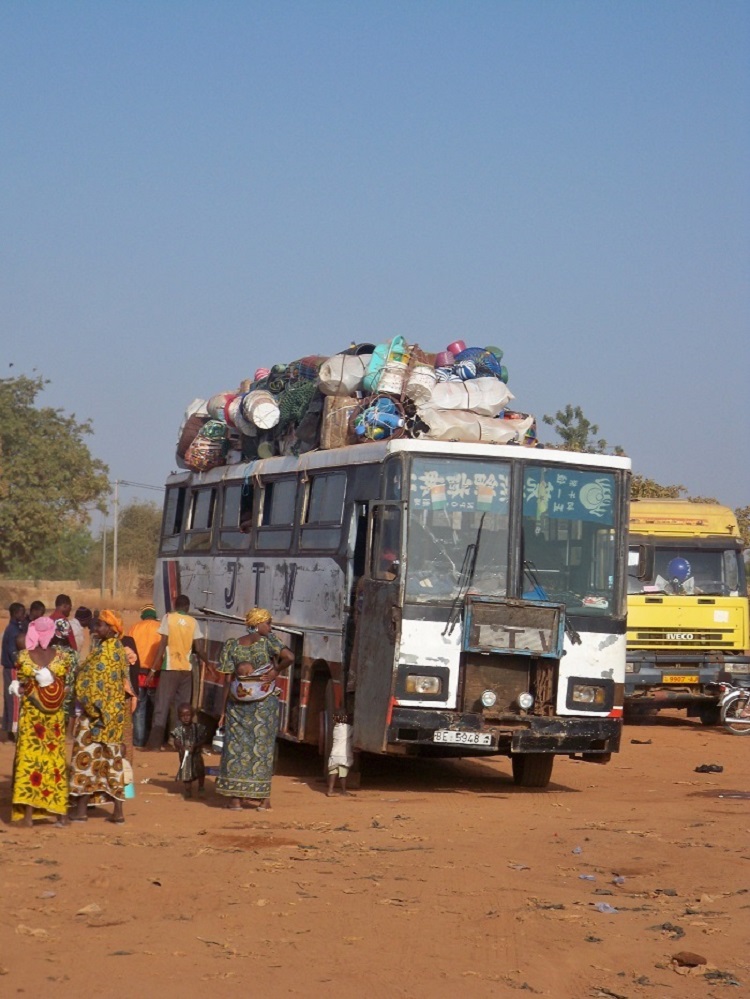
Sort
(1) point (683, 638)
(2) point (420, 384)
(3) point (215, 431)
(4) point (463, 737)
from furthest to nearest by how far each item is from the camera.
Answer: (1) point (683, 638) < (3) point (215, 431) < (2) point (420, 384) < (4) point (463, 737)

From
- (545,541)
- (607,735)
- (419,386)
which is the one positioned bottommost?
(607,735)

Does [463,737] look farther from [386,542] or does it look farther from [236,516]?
[236,516]

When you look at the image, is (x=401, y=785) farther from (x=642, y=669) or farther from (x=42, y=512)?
(x=42, y=512)

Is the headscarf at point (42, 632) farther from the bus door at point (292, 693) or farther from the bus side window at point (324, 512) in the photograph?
the bus side window at point (324, 512)

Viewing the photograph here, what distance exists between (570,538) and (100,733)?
4438mm

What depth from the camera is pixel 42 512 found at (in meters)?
50.0

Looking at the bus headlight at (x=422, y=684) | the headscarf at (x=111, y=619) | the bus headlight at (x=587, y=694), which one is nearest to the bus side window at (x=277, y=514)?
the bus headlight at (x=422, y=684)

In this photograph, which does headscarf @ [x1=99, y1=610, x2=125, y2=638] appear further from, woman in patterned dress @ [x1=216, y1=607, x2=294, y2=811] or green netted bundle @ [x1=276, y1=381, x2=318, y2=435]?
green netted bundle @ [x1=276, y1=381, x2=318, y2=435]

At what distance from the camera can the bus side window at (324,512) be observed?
13469 millimetres

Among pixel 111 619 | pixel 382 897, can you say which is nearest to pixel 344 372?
pixel 111 619

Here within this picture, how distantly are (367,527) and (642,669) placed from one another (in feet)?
28.8

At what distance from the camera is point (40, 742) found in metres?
10.5

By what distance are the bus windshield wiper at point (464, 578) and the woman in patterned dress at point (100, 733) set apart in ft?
9.65

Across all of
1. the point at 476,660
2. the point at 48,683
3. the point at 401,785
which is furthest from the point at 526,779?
the point at 48,683
